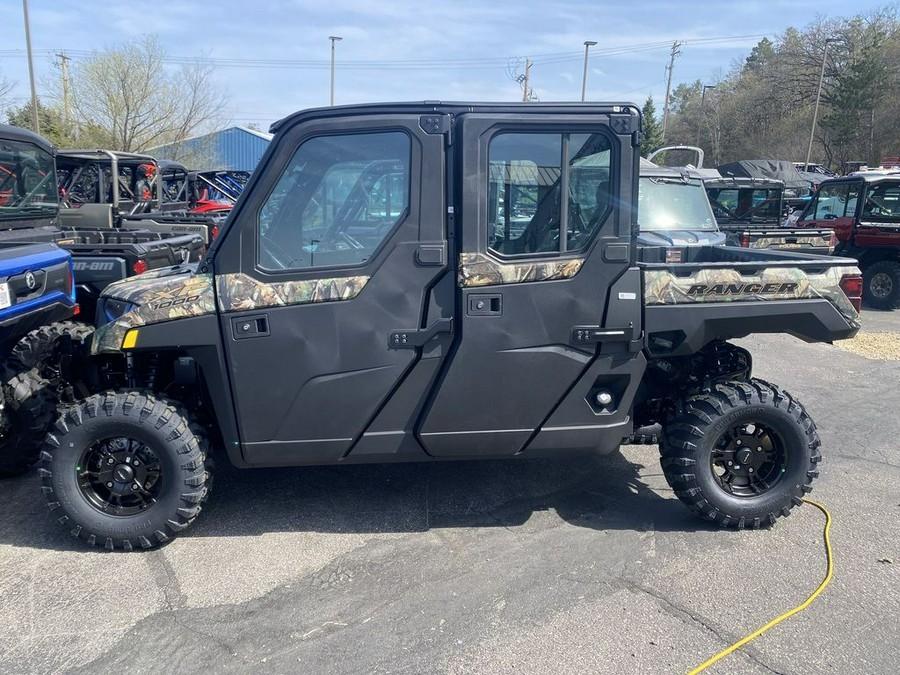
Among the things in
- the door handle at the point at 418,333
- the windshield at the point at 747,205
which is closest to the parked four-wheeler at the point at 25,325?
the door handle at the point at 418,333

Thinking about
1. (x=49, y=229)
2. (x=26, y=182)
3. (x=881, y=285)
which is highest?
(x=26, y=182)

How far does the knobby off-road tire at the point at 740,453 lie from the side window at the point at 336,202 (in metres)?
1.98

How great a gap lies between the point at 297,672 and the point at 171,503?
51.6 inches

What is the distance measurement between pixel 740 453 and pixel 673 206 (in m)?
7.02

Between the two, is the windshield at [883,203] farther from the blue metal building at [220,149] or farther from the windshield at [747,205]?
the blue metal building at [220,149]

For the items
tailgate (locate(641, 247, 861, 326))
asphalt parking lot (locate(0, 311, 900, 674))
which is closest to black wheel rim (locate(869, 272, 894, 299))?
asphalt parking lot (locate(0, 311, 900, 674))

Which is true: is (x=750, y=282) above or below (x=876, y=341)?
above

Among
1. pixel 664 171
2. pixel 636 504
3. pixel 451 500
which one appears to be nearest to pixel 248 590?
pixel 451 500

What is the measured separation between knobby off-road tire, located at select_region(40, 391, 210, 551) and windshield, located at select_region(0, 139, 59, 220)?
2.90 meters

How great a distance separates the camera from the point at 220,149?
130ft

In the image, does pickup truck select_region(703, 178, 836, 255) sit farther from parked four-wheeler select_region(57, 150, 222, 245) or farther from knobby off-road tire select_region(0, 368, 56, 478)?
knobby off-road tire select_region(0, 368, 56, 478)

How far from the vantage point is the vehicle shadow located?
407 centimetres

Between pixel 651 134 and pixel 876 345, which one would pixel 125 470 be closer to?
pixel 876 345

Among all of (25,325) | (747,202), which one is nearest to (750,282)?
(25,325)
